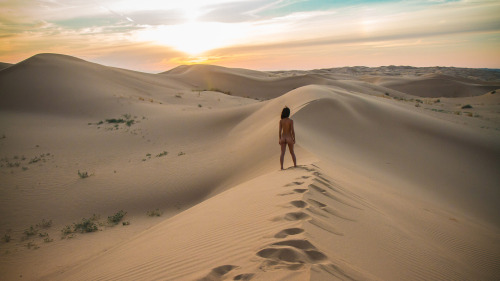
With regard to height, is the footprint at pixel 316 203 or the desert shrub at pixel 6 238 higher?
the footprint at pixel 316 203

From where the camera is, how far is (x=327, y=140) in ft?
38.1

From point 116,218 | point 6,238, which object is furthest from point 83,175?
point 6,238

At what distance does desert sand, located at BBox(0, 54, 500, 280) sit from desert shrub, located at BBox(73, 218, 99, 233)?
4 centimetres

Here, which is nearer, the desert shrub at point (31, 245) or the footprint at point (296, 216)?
the footprint at point (296, 216)

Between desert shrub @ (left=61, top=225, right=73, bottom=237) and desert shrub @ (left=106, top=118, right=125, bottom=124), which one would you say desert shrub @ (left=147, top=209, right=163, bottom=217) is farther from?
desert shrub @ (left=106, top=118, right=125, bottom=124)

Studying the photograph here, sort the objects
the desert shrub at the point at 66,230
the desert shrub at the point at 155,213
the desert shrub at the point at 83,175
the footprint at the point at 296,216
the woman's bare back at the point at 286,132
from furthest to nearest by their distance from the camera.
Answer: the desert shrub at the point at 83,175 < the desert shrub at the point at 155,213 < the desert shrub at the point at 66,230 < the woman's bare back at the point at 286,132 < the footprint at the point at 296,216

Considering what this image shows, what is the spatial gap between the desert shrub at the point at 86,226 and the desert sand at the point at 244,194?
44 mm

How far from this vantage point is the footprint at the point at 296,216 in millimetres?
3839

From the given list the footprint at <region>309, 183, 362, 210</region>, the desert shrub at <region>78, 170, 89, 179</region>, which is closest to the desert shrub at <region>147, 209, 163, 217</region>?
the desert shrub at <region>78, 170, 89, 179</region>

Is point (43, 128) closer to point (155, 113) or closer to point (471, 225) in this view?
point (155, 113)

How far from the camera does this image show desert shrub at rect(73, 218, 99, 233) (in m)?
7.52

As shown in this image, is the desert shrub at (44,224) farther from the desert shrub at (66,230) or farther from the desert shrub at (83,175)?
the desert shrub at (83,175)

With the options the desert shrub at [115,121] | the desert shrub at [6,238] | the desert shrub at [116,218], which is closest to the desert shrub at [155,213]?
the desert shrub at [116,218]

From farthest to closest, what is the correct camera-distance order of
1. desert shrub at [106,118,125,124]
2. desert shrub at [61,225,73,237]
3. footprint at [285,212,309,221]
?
desert shrub at [106,118,125,124] → desert shrub at [61,225,73,237] → footprint at [285,212,309,221]
